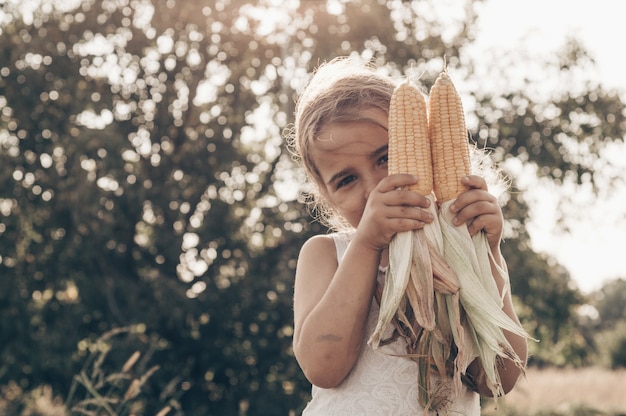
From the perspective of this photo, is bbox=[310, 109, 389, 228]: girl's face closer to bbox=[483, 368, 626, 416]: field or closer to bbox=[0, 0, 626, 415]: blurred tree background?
bbox=[0, 0, 626, 415]: blurred tree background

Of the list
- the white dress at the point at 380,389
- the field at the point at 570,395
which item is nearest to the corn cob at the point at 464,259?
the white dress at the point at 380,389

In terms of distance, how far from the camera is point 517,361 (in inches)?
71.7

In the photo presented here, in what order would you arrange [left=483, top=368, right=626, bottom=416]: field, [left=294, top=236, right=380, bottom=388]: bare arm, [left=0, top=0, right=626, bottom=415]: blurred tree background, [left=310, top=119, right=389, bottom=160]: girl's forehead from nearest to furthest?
[left=294, top=236, right=380, bottom=388]: bare arm < [left=310, top=119, right=389, bottom=160]: girl's forehead < [left=0, top=0, right=626, bottom=415]: blurred tree background < [left=483, top=368, right=626, bottom=416]: field

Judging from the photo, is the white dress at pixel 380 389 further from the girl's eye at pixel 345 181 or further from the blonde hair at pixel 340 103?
the blonde hair at pixel 340 103

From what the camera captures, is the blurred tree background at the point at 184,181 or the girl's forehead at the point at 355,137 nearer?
the girl's forehead at the point at 355,137

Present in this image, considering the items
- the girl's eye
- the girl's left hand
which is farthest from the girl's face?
the girl's left hand

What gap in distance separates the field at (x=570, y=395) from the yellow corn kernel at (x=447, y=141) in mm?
14879

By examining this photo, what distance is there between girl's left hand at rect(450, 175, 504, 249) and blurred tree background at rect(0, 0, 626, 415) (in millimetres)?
7552

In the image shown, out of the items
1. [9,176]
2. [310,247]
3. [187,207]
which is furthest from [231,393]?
[310,247]

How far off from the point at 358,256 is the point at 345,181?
31 cm

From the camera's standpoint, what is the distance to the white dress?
1972 mm

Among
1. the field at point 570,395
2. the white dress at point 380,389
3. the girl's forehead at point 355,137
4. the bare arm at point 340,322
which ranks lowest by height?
the field at point 570,395

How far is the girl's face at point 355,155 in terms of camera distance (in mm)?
2072

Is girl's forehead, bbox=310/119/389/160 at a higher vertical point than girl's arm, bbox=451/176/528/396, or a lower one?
higher
